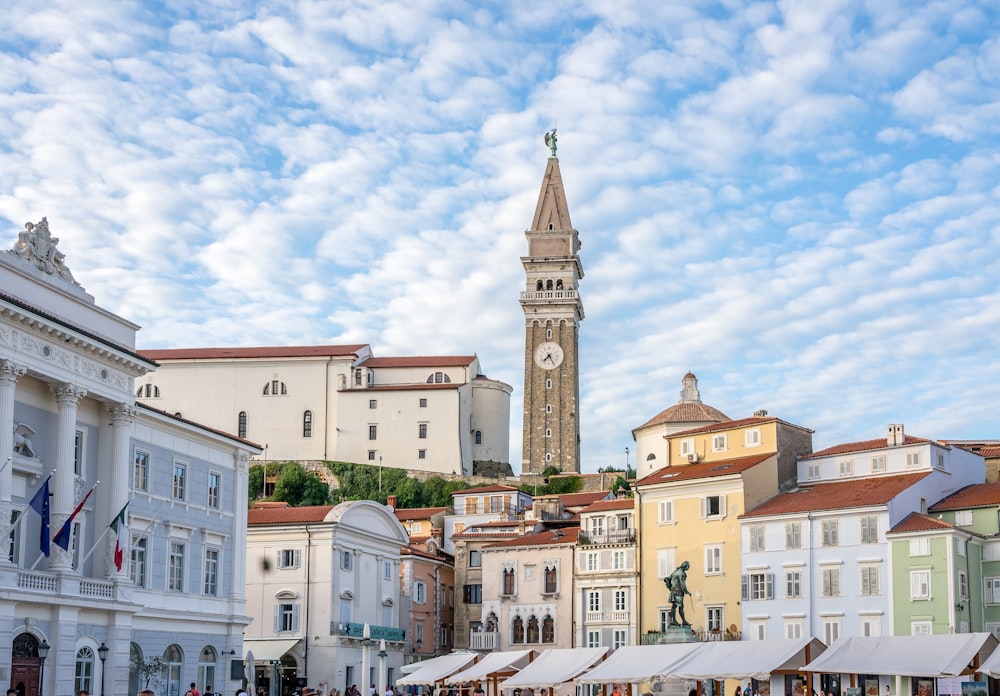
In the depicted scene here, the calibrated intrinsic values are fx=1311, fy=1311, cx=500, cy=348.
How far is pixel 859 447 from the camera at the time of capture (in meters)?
57.5

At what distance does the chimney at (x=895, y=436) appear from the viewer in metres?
55.9

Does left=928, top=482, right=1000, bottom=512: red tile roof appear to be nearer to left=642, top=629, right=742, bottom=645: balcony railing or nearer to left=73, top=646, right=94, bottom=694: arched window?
left=642, top=629, right=742, bottom=645: balcony railing

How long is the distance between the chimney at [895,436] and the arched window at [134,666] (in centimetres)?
3323

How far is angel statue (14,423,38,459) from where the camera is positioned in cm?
3244

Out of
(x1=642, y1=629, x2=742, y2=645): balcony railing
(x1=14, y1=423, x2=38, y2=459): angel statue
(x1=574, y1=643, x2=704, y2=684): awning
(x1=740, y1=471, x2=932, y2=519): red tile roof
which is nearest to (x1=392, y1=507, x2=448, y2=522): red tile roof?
(x1=642, y1=629, x2=742, y2=645): balcony railing

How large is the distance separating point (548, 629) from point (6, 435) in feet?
120

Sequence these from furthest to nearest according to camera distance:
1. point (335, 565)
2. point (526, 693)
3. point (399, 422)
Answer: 1. point (399, 422)
2. point (335, 565)
3. point (526, 693)

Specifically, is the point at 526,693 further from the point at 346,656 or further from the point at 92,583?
the point at 92,583

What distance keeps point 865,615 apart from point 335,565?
2191cm

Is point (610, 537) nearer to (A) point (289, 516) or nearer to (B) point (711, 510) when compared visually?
(B) point (711, 510)

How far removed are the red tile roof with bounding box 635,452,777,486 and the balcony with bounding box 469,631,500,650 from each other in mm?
10549

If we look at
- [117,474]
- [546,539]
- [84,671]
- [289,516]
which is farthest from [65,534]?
[546,539]

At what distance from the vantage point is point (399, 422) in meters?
108

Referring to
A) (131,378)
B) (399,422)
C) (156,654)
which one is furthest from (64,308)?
(399,422)
